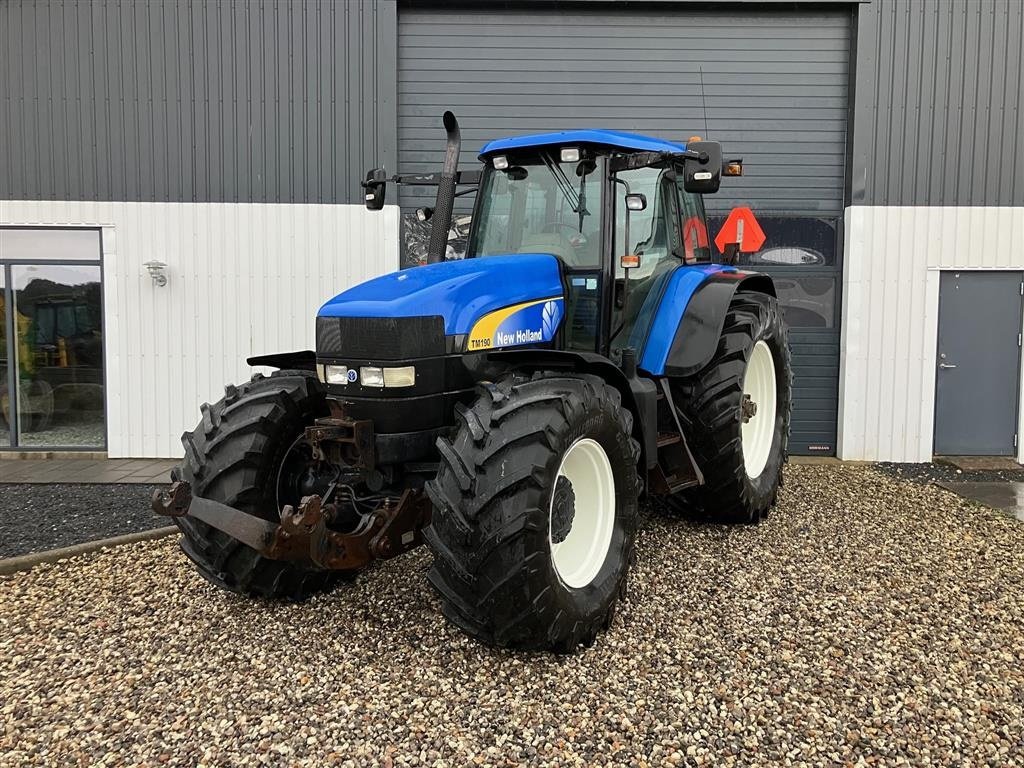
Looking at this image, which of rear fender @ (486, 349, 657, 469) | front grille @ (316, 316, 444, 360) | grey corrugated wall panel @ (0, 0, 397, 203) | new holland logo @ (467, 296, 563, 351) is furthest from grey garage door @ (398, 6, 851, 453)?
front grille @ (316, 316, 444, 360)

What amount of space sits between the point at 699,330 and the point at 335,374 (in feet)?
7.04

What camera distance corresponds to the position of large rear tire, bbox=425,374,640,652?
2771 millimetres

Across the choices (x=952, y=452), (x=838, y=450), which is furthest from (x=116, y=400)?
(x=952, y=452)

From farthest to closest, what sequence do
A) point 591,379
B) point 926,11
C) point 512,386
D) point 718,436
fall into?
point 926,11 < point 718,436 < point 591,379 < point 512,386

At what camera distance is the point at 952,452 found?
7531 mm

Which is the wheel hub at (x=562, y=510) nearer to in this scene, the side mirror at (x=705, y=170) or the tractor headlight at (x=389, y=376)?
the tractor headlight at (x=389, y=376)

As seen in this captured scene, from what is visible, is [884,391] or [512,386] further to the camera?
[884,391]

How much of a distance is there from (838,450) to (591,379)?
17.5 feet

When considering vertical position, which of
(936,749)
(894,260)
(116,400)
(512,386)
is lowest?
(936,749)

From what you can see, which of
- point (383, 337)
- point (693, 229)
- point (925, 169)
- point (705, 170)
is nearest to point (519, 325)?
point (383, 337)

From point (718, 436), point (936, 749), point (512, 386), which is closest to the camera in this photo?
point (936, 749)

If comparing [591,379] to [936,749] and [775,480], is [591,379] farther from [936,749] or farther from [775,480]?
[775,480]

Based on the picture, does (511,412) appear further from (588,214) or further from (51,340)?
(51,340)

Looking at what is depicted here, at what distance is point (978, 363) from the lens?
24.4ft
